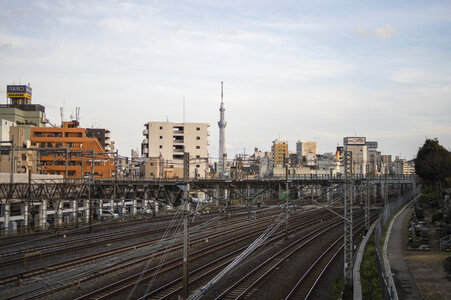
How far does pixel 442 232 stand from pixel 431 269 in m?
11.1

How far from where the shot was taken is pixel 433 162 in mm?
65875

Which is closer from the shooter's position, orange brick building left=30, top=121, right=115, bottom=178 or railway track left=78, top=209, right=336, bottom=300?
railway track left=78, top=209, right=336, bottom=300

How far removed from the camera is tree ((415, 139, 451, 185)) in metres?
63.5

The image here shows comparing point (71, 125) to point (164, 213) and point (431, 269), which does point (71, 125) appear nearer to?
point (164, 213)

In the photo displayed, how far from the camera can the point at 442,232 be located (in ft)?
116

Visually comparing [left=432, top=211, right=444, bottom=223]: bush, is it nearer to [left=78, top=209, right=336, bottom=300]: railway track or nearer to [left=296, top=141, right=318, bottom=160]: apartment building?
[left=78, top=209, right=336, bottom=300]: railway track

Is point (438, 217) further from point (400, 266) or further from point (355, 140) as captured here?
point (355, 140)

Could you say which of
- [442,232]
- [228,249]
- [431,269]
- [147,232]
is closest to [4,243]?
[147,232]

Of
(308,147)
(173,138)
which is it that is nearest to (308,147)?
(308,147)

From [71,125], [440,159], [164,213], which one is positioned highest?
[71,125]

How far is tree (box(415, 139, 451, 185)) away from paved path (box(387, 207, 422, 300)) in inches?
885

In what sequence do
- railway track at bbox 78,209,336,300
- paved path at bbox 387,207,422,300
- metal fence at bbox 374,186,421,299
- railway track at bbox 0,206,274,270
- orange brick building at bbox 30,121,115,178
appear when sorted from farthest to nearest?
1. orange brick building at bbox 30,121,115,178
2. railway track at bbox 0,206,274,270
3. paved path at bbox 387,207,422,300
4. railway track at bbox 78,209,336,300
5. metal fence at bbox 374,186,421,299

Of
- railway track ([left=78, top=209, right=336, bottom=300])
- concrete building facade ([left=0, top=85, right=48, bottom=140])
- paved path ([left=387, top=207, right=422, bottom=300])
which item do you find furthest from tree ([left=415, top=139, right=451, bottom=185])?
concrete building facade ([left=0, top=85, right=48, bottom=140])

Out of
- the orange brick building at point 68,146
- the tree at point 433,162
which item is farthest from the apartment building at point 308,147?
the orange brick building at point 68,146
